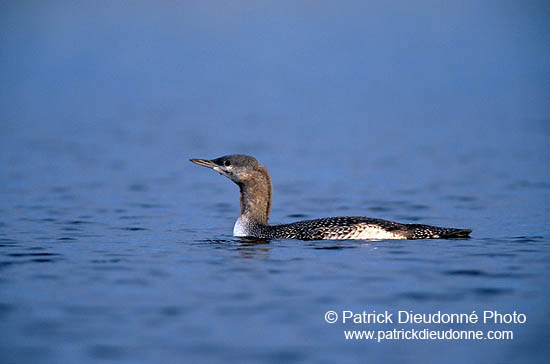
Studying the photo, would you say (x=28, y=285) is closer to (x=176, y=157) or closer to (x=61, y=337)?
(x=61, y=337)

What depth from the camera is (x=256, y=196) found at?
993 cm

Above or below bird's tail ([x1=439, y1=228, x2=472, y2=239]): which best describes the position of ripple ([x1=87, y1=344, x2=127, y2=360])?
below

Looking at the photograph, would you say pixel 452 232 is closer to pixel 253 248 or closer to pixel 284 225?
pixel 284 225

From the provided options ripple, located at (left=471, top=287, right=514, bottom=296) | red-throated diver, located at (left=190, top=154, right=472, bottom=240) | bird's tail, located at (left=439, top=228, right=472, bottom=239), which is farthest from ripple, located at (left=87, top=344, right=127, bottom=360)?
bird's tail, located at (left=439, top=228, right=472, bottom=239)

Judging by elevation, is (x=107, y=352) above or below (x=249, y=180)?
below

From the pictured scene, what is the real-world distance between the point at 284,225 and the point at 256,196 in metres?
0.40

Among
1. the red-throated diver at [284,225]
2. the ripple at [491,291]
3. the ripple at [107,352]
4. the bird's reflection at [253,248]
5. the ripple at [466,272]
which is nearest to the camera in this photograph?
the ripple at [107,352]

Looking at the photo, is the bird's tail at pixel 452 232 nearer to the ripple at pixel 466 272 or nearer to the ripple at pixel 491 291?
the ripple at pixel 466 272

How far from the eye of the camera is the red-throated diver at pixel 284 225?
9.35m

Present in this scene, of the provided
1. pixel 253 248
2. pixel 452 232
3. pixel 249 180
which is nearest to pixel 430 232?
pixel 452 232

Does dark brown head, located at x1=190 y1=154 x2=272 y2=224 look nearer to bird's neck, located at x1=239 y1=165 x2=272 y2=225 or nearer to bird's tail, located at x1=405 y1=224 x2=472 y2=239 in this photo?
bird's neck, located at x1=239 y1=165 x2=272 y2=225

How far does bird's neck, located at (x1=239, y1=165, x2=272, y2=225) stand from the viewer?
9.90 meters

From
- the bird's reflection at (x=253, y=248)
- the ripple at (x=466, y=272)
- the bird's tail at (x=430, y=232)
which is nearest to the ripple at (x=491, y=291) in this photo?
the ripple at (x=466, y=272)

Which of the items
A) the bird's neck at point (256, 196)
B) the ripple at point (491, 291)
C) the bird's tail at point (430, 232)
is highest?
the bird's neck at point (256, 196)
